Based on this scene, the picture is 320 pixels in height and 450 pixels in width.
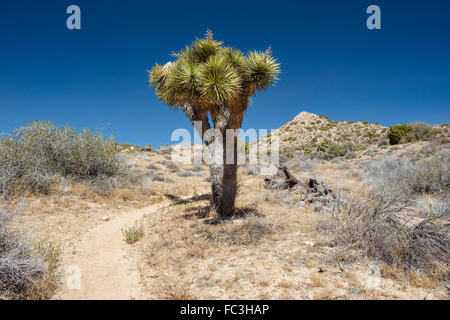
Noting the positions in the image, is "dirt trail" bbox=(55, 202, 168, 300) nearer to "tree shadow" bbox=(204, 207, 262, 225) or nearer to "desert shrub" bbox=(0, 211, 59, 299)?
"desert shrub" bbox=(0, 211, 59, 299)

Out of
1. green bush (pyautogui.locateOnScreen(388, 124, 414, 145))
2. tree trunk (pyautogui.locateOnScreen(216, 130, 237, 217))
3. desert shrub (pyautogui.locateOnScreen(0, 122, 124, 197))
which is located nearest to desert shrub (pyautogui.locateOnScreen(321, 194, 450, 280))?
tree trunk (pyautogui.locateOnScreen(216, 130, 237, 217))

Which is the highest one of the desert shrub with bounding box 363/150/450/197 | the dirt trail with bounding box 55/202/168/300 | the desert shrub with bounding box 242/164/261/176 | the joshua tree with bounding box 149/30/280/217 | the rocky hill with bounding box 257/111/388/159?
the rocky hill with bounding box 257/111/388/159

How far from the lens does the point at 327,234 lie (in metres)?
5.42

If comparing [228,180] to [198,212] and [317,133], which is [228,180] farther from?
[317,133]

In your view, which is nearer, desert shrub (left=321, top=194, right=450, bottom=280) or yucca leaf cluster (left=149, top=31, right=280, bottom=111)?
desert shrub (left=321, top=194, right=450, bottom=280)

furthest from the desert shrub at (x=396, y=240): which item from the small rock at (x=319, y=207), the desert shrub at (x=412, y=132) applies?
the desert shrub at (x=412, y=132)

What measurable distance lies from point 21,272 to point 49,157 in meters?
8.29

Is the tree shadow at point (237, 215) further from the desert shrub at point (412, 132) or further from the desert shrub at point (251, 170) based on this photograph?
the desert shrub at point (412, 132)

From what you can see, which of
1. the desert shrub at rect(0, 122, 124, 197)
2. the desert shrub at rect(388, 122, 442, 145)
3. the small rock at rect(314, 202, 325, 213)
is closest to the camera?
the small rock at rect(314, 202, 325, 213)

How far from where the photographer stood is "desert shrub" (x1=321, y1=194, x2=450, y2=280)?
154 inches

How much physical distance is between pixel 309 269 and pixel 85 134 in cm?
1161
